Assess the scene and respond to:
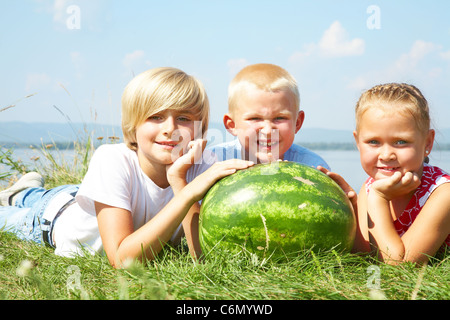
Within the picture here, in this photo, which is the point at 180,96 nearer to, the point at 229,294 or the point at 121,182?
the point at 121,182

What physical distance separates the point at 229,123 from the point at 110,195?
1.30m

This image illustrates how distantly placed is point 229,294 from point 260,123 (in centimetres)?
177

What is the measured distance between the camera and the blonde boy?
374 centimetres

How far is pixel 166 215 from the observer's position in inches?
121

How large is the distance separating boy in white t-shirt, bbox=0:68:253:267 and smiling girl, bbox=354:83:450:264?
3.37 feet

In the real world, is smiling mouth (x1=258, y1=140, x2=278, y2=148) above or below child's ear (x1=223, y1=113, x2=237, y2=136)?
below

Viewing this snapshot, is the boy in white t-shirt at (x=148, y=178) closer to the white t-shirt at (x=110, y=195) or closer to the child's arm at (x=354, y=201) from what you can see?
the white t-shirt at (x=110, y=195)

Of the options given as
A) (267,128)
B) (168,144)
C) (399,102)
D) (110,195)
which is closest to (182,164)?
(168,144)

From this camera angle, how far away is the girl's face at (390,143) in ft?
10.6

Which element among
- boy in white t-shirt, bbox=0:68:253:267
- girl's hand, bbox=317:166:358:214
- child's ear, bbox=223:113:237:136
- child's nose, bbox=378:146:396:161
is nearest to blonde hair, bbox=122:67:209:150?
boy in white t-shirt, bbox=0:68:253:267

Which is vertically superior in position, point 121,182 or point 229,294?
point 121,182

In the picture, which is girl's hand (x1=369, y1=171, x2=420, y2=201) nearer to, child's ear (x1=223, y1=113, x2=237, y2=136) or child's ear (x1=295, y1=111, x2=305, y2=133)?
child's ear (x1=295, y1=111, x2=305, y2=133)
